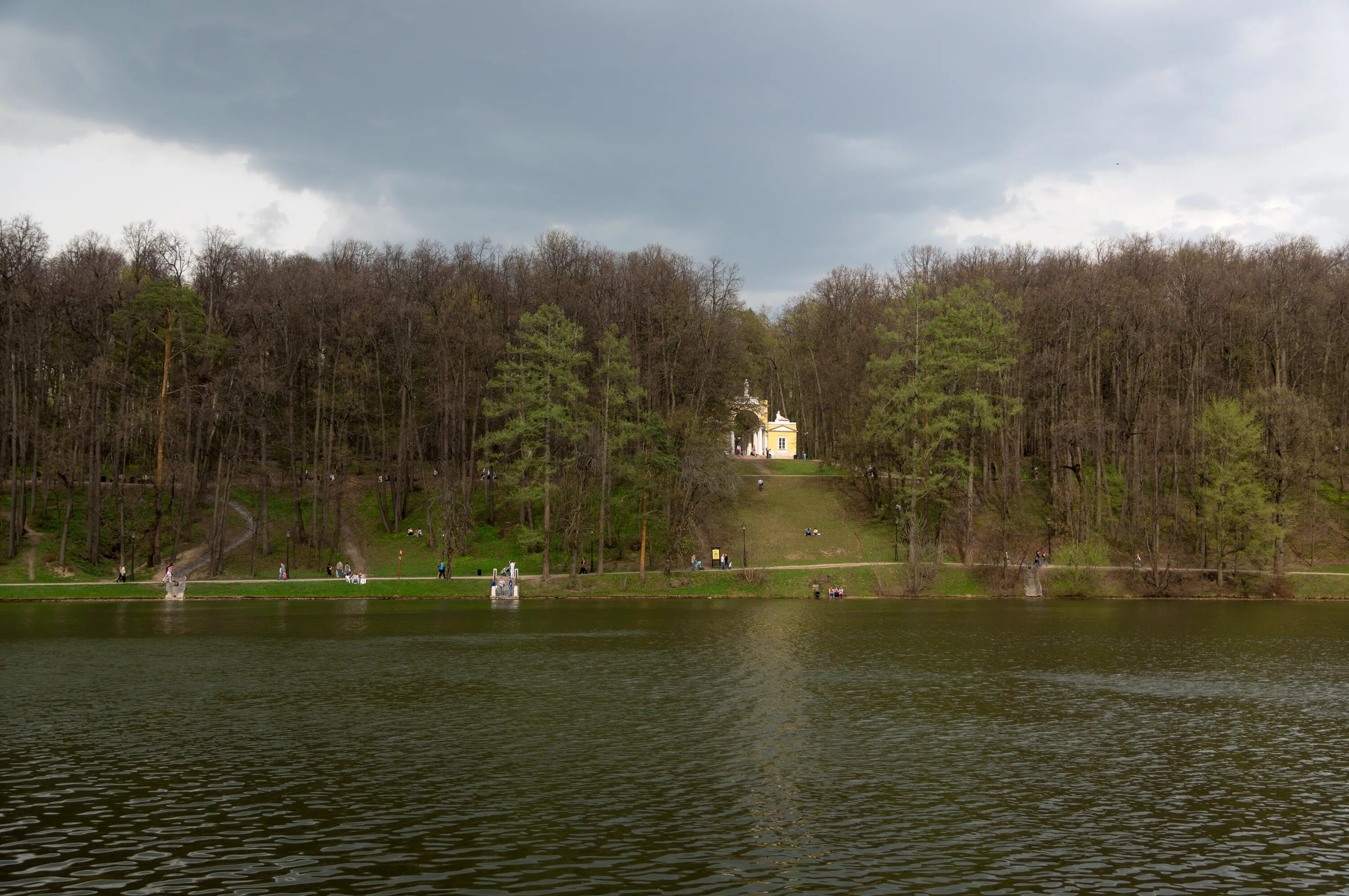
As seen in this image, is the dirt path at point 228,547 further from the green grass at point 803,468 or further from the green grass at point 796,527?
the green grass at point 803,468

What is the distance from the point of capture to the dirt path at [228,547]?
69500 millimetres

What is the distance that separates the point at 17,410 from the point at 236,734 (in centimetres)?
5457

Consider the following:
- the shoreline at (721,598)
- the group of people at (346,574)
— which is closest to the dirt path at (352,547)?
the group of people at (346,574)

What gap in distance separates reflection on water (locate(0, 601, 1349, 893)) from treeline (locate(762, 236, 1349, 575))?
3120cm

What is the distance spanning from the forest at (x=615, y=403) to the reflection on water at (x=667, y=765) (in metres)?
29.0

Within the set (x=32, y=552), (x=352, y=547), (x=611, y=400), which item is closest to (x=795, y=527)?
(x=611, y=400)

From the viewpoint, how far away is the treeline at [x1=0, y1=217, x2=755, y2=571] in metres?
68.1

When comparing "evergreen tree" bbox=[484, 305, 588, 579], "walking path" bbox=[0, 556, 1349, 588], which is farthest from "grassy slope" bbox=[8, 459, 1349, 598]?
"evergreen tree" bbox=[484, 305, 588, 579]

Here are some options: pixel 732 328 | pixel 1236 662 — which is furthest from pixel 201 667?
pixel 732 328

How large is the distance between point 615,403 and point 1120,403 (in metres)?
40.1

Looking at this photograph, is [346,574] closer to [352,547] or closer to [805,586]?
[352,547]

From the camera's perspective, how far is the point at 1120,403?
80.4 m

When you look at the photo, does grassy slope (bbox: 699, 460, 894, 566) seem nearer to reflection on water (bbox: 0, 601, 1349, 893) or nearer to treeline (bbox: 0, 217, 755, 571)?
treeline (bbox: 0, 217, 755, 571)

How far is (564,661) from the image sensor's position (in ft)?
120
